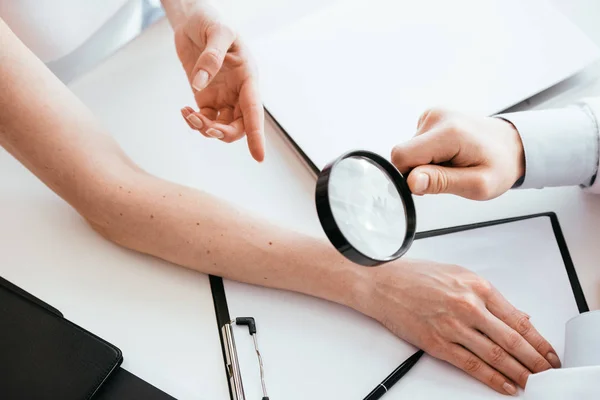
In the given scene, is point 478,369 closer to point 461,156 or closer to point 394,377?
point 394,377

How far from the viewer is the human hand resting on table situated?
2.12 feet

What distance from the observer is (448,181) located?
66 centimetres

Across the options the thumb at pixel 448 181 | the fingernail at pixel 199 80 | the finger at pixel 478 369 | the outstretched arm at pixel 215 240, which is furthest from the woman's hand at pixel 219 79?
the finger at pixel 478 369

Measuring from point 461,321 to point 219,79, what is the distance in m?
0.46

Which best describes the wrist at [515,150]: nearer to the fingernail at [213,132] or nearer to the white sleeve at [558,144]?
the white sleeve at [558,144]

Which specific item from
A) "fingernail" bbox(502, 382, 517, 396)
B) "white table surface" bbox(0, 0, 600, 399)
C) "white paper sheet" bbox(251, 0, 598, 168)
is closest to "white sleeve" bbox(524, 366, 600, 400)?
"fingernail" bbox(502, 382, 517, 396)

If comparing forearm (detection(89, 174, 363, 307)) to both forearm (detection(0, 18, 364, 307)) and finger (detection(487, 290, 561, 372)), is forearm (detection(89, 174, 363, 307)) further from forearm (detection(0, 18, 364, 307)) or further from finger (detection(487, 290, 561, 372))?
finger (detection(487, 290, 561, 372))

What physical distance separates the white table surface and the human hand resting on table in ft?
0.33

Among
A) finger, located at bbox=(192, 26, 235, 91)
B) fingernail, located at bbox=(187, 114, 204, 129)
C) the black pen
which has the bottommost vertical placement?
the black pen

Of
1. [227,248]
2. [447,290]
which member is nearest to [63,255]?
[227,248]

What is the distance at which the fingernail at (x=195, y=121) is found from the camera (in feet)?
2.43

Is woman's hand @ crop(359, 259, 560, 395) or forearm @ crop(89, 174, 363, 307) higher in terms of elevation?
forearm @ crop(89, 174, 363, 307)

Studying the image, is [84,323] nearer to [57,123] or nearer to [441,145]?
[57,123]

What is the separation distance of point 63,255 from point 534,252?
609 mm
